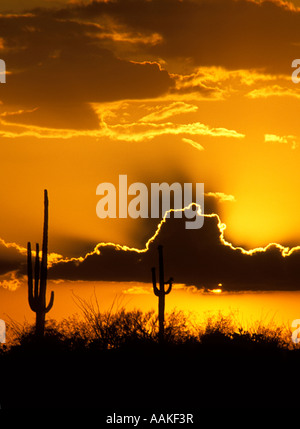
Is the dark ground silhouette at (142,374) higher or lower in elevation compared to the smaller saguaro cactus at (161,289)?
lower

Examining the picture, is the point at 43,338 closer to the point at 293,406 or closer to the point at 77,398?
the point at 77,398

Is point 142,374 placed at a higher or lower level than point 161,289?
lower

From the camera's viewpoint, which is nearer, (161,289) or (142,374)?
(142,374)

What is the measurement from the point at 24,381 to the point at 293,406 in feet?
31.3

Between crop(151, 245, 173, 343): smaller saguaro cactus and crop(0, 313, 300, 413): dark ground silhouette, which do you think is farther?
crop(151, 245, 173, 343): smaller saguaro cactus

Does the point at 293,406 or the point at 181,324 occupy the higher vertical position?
the point at 181,324

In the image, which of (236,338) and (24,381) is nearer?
(24,381)

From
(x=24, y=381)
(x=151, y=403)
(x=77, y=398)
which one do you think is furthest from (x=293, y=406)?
(x=24, y=381)

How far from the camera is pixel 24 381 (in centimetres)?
3259

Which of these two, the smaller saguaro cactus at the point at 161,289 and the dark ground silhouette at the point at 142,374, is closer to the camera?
the dark ground silhouette at the point at 142,374

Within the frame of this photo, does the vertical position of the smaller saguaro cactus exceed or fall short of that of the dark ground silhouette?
it exceeds it

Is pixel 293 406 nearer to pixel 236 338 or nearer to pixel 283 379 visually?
pixel 283 379
